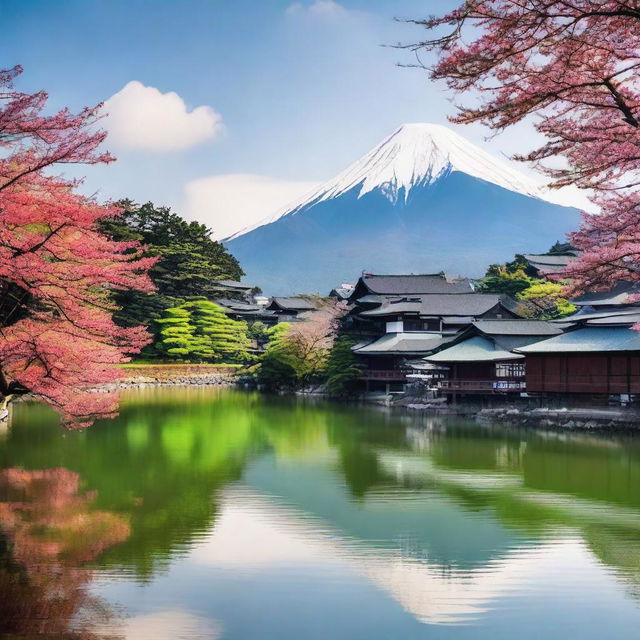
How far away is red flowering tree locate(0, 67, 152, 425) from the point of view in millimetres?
7695

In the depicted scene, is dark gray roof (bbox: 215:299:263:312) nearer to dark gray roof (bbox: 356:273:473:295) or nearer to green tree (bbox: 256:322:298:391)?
green tree (bbox: 256:322:298:391)

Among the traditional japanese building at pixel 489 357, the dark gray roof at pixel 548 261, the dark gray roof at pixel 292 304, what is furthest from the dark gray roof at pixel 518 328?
the dark gray roof at pixel 292 304

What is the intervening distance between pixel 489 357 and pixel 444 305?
10.2 meters

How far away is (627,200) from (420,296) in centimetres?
2734

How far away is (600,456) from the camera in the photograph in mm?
14703

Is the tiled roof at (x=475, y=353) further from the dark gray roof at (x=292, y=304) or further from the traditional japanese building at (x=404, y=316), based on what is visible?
the dark gray roof at (x=292, y=304)

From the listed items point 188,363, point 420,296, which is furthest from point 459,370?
point 188,363

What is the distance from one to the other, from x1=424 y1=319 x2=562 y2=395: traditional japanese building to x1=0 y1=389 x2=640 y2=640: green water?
8343 millimetres

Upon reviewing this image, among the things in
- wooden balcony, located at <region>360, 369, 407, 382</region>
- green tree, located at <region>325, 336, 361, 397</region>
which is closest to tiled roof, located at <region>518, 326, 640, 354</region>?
wooden balcony, located at <region>360, 369, 407, 382</region>

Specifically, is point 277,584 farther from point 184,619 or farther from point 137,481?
point 137,481

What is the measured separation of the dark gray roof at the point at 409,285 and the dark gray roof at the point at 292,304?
13.6m

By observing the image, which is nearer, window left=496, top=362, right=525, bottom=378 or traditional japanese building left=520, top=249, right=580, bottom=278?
window left=496, top=362, right=525, bottom=378

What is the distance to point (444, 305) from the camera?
1362 inches

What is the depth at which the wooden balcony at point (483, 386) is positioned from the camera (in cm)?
2358
